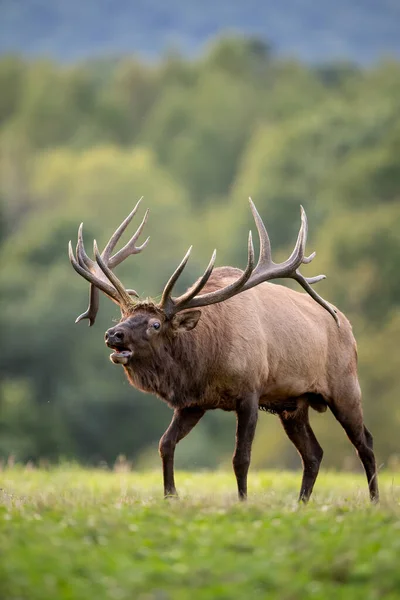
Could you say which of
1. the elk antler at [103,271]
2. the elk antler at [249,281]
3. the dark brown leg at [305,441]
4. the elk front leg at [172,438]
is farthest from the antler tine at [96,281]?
the dark brown leg at [305,441]

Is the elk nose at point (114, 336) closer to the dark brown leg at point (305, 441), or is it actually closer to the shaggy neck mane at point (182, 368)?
the shaggy neck mane at point (182, 368)

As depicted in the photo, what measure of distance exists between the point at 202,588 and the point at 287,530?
1265 mm

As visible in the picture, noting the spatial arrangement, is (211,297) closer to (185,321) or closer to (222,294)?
(222,294)

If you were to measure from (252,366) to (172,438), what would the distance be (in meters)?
Answer: 0.97

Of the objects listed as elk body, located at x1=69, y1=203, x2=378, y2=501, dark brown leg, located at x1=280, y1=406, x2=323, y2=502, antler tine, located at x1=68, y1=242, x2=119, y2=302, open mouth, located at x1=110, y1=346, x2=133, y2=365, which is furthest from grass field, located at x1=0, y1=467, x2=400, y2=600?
dark brown leg, located at x1=280, y1=406, x2=323, y2=502

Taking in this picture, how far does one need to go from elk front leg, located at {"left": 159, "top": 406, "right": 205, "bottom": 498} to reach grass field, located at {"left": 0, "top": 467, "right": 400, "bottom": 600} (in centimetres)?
172

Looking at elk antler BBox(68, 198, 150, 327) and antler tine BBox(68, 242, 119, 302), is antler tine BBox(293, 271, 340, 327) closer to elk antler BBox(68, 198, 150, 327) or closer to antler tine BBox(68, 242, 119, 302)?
elk antler BBox(68, 198, 150, 327)

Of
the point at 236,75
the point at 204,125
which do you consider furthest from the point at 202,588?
the point at 236,75

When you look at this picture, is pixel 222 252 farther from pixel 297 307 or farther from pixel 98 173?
pixel 297 307

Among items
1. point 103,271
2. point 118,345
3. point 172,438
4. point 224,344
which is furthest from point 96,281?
point 172,438

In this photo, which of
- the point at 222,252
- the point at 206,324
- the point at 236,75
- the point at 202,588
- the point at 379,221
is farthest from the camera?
the point at 236,75

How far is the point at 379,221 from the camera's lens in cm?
4312

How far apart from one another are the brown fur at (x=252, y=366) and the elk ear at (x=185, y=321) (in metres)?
0.05

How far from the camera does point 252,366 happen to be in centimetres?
1155
